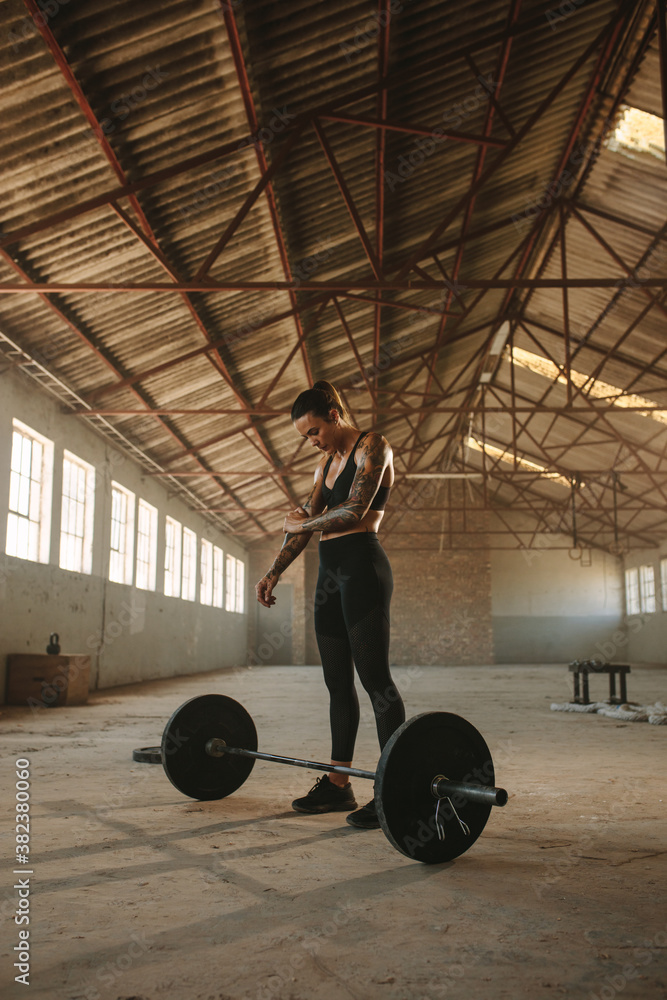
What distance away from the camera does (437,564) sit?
24.5 meters

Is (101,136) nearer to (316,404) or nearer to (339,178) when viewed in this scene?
(339,178)

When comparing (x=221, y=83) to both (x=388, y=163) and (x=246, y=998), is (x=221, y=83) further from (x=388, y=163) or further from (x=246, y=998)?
(x=246, y=998)

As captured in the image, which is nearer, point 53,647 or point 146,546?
point 53,647

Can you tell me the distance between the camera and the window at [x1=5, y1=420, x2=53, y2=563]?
9.34 meters

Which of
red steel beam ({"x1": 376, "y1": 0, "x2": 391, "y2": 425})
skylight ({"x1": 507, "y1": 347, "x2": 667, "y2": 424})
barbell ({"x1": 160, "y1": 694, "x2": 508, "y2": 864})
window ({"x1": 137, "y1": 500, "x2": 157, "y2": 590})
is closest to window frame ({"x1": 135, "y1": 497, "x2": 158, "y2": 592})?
window ({"x1": 137, "y1": 500, "x2": 157, "y2": 590})

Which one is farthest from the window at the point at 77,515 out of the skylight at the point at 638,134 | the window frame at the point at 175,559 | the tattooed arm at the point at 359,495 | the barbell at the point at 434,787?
the barbell at the point at 434,787

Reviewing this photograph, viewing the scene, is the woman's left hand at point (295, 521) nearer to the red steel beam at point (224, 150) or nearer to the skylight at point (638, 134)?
the red steel beam at point (224, 150)

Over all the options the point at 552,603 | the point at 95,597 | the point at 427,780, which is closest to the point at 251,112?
the point at 427,780

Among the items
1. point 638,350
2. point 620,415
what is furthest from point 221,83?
point 620,415

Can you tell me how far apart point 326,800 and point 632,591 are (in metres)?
23.5

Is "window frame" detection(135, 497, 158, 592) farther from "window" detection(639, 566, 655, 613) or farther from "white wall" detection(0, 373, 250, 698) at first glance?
"window" detection(639, 566, 655, 613)

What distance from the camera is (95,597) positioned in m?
11.8

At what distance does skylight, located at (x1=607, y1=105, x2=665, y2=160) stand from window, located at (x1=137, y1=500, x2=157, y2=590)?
9.75 m

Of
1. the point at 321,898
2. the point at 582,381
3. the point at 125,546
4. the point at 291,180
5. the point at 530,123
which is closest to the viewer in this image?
the point at 321,898
